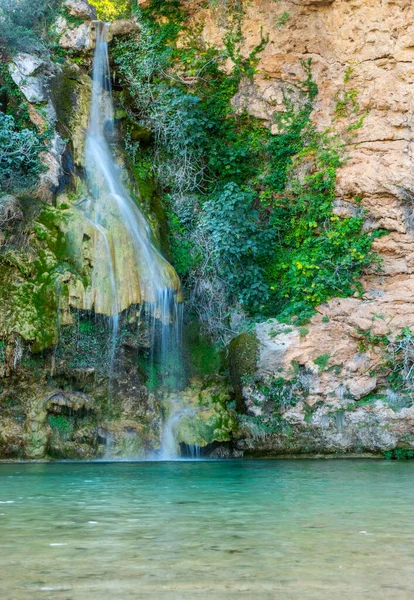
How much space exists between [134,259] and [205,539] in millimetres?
9925

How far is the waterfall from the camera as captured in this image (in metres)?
13.7

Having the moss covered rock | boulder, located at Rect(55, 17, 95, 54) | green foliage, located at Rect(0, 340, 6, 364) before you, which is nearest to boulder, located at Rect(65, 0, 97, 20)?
boulder, located at Rect(55, 17, 95, 54)

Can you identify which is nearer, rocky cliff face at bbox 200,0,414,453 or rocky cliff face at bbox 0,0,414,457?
rocky cliff face at bbox 0,0,414,457

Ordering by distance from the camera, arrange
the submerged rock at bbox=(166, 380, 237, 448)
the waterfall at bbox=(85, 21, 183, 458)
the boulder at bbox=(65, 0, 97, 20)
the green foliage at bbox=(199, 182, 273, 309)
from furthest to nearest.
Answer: the boulder at bbox=(65, 0, 97, 20), the green foliage at bbox=(199, 182, 273, 309), the waterfall at bbox=(85, 21, 183, 458), the submerged rock at bbox=(166, 380, 237, 448)

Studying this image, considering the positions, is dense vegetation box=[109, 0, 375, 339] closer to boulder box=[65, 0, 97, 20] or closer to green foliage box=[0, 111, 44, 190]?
boulder box=[65, 0, 97, 20]

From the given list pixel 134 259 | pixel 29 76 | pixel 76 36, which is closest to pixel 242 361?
pixel 134 259

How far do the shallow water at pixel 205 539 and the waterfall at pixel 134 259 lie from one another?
559 centimetres

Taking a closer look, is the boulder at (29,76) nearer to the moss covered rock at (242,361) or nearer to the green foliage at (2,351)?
the green foliage at (2,351)

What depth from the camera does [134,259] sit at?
14086mm

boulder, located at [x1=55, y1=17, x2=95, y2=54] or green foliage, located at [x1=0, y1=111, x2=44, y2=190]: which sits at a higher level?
boulder, located at [x1=55, y1=17, x2=95, y2=54]

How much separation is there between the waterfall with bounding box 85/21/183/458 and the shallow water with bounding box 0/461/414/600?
5.59 metres

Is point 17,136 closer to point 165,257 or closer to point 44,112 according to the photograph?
point 44,112

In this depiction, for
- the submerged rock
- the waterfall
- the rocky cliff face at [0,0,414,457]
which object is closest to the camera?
the rocky cliff face at [0,0,414,457]

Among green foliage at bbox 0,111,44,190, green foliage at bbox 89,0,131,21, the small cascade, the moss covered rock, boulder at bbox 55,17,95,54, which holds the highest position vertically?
green foliage at bbox 89,0,131,21
